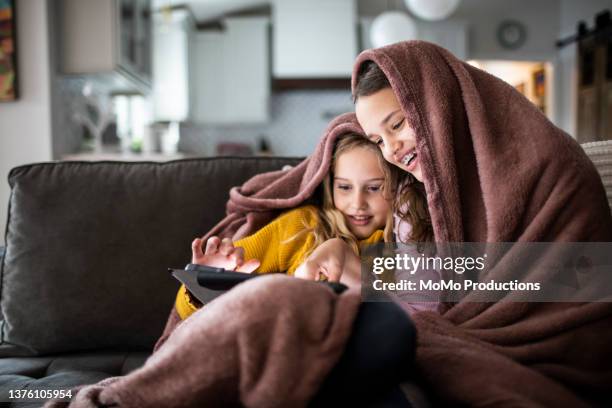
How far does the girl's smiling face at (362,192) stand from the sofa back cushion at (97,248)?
39 cm

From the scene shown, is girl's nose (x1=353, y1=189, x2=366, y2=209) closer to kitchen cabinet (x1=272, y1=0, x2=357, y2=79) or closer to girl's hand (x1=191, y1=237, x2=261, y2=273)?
girl's hand (x1=191, y1=237, x2=261, y2=273)

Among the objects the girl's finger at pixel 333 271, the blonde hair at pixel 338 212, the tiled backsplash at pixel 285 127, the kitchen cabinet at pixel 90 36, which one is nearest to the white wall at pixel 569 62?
the tiled backsplash at pixel 285 127

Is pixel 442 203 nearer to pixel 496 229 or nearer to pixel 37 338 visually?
pixel 496 229

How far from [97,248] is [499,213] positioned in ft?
3.55

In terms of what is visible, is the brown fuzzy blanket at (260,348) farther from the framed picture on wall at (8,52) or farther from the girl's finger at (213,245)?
the framed picture on wall at (8,52)

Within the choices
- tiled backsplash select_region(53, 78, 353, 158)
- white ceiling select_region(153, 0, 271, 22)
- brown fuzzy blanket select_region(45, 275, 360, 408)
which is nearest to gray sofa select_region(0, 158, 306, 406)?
brown fuzzy blanket select_region(45, 275, 360, 408)

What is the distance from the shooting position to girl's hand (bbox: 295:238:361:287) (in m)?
1.09

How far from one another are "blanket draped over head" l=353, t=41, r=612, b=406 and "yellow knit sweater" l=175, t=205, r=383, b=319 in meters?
0.35

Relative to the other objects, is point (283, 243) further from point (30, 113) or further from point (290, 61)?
point (290, 61)

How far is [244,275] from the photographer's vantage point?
35.2 inches

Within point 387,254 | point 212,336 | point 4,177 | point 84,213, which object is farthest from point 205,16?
point 212,336

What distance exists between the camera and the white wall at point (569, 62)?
19.7 feet

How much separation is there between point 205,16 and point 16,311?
5.42 m

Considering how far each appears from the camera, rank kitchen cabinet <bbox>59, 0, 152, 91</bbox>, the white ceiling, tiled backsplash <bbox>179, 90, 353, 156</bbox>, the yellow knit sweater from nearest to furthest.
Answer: the yellow knit sweater < kitchen cabinet <bbox>59, 0, 152, 91</bbox> < the white ceiling < tiled backsplash <bbox>179, 90, 353, 156</bbox>
